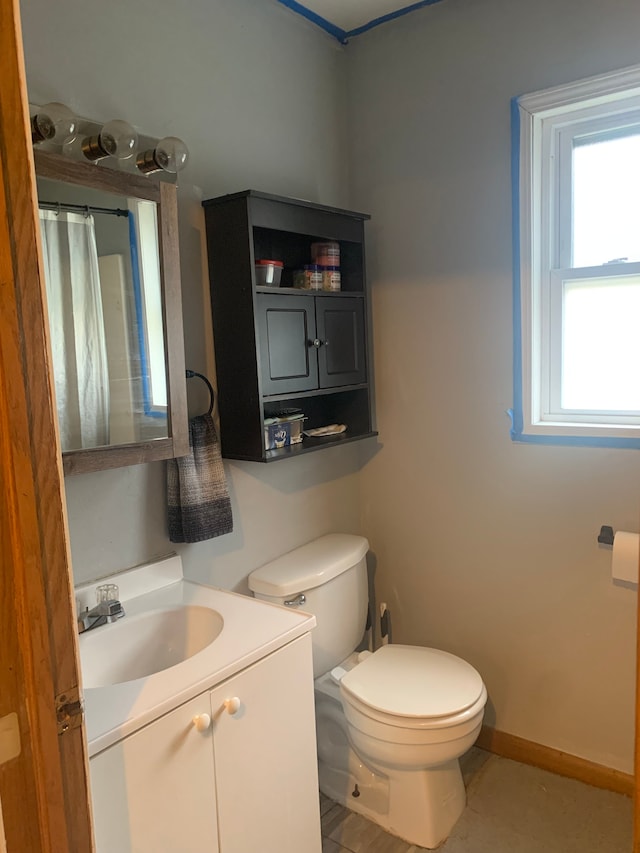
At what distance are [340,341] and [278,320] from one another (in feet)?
1.02

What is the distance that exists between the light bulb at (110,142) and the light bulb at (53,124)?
0.05 meters

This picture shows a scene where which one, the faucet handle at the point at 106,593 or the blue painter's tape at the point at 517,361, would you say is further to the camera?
the blue painter's tape at the point at 517,361

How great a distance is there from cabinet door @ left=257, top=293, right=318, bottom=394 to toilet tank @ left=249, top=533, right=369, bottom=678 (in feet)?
1.79

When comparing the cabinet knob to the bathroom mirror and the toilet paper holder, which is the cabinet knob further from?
the toilet paper holder

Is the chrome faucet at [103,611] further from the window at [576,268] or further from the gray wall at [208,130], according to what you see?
the window at [576,268]

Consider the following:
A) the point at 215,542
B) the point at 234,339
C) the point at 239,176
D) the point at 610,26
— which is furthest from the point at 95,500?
the point at 610,26

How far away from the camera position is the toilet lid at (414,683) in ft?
5.77

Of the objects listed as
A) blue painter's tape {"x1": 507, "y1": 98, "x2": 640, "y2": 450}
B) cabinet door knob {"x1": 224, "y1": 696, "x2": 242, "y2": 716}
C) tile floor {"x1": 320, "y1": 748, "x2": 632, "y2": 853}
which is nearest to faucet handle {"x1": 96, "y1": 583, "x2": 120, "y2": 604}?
cabinet door knob {"x1": 224, "y1": 696, "x2": 242, "y2": 716}

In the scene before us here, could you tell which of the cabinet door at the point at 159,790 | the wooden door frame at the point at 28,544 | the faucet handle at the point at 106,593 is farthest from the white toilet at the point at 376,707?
the wooden door frame at the point at 28,544

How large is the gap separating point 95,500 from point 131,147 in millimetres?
838

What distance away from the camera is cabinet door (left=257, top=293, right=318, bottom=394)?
6.00 ft

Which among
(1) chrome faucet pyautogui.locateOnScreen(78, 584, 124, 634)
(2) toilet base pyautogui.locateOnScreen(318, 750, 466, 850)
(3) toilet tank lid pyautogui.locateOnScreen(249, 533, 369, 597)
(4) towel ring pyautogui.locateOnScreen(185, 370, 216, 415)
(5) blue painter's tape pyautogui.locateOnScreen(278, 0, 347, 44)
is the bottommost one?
(2) toilet base pyautogui.locateOnScreen(318, 750, 466, 850)

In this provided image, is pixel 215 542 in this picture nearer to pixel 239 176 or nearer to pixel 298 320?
pixel 298 320

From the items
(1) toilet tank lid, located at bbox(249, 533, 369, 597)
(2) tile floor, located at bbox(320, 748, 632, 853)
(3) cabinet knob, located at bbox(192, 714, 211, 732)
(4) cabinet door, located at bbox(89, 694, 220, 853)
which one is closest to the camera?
(4) cabinet door, located at bbox(89, 694, 220, 853)
